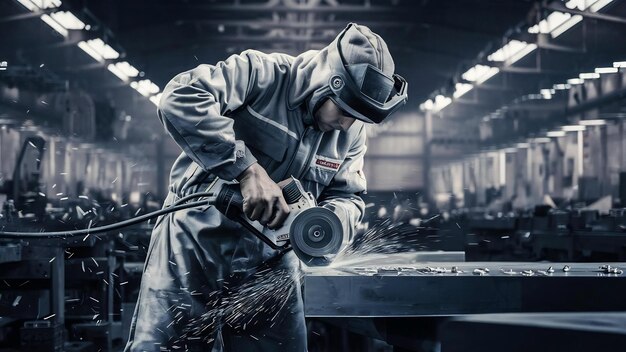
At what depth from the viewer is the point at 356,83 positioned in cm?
173

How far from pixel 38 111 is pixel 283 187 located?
6.08 meters

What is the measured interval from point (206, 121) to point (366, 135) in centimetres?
229

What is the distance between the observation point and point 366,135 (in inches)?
154

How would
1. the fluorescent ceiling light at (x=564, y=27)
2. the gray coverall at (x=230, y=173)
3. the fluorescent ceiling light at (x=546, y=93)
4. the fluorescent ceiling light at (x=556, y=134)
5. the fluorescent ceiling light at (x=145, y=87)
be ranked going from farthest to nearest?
the fluorescent ceiling light at (x=145, y=87)
the fluorescent ceiling light at (x=546, y=93)
the fluorescent ceiling light at (x=556, y=134)
the fluorescent ceiling light at (x=564, y=27)
the gray coverall at (x=230, y=173)

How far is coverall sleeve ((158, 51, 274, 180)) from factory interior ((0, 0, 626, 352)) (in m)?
2.00

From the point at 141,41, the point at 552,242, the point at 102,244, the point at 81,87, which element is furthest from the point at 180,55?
the point at 552,242

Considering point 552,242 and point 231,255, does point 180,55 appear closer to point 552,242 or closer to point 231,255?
point 552,242

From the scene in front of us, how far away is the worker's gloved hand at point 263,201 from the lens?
163 centimetres

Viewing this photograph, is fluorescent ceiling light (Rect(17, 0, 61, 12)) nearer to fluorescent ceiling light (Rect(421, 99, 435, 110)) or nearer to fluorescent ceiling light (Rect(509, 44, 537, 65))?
fluorescent ceiling light (Rect(421, 99, 435, 110))

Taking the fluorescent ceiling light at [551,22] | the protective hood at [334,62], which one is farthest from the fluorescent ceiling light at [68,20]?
the protective hood at [334,62]

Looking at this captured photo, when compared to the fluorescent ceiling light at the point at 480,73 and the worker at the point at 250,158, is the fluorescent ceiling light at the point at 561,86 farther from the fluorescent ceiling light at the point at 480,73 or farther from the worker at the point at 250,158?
the worker at the point at 250,158

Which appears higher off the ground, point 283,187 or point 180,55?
point 180,55

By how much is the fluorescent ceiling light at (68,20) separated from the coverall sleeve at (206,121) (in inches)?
229

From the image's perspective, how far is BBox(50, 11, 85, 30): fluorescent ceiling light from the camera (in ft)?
23.2
